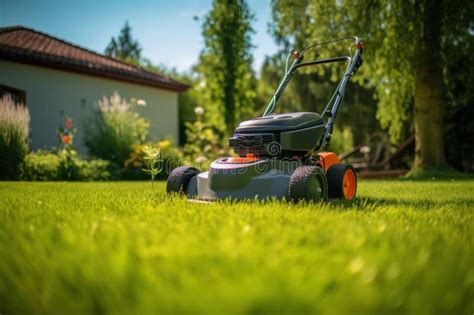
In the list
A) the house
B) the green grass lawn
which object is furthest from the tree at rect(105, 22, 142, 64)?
the green grass lawn

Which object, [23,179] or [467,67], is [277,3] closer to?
[467,67]

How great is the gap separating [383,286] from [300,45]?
1240 cm

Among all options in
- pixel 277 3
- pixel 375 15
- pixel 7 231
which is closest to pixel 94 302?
pixel 7 231

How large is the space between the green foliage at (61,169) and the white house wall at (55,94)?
2657 mm

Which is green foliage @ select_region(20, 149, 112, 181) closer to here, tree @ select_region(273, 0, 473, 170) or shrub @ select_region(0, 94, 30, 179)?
shrub @ select_region(0, 94, 30, 179)

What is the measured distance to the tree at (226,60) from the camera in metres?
13.1

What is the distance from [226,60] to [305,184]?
10388 mm

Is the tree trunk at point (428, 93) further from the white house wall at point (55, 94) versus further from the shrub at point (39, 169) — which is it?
the shrub at point (39, 169)

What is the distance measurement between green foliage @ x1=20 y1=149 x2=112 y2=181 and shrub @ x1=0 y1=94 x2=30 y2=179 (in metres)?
0.15

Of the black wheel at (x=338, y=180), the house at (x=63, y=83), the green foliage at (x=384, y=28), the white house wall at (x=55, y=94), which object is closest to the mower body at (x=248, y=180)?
the black wheel at (x=338, y=180)

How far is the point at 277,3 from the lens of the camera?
1127cm

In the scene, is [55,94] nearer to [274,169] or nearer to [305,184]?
[274,169]

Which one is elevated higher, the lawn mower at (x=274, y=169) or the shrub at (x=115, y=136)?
the shrub at (x=115, y=136)

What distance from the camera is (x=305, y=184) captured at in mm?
3473
